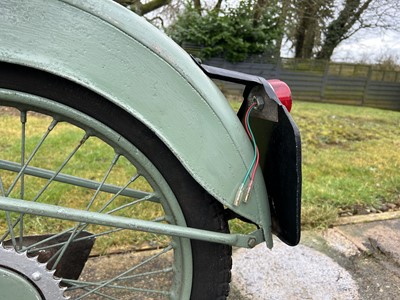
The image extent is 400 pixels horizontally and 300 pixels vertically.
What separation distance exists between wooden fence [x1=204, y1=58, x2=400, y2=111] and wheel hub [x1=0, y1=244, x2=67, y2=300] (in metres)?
10.1

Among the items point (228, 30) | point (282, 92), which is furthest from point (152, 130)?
point (228, 30)

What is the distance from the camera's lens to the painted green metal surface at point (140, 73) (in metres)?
0.74

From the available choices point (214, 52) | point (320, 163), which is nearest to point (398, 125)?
point (320, 163)

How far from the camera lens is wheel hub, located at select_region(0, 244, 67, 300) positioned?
2.78 ft

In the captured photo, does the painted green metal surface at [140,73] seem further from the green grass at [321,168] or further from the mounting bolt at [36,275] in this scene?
the green grass at [321,168]

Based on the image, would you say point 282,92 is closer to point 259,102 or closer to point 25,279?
point 259,102

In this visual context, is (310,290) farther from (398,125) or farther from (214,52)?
(214,52)

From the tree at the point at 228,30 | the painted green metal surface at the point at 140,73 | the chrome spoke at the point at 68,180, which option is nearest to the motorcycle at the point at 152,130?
the painted green metal surface at the point at 140,73

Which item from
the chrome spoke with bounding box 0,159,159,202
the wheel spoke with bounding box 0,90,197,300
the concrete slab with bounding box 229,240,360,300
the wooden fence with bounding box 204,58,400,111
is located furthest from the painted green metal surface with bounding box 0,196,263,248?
the wooden fence with bounding box 204,58,400,111

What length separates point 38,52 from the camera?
0.74m

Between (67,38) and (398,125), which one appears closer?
(67,38)

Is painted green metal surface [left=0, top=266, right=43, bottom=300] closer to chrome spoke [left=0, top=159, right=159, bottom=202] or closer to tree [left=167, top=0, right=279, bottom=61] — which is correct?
chrome spoke [left=0, top=159, right=159, bottom=202]

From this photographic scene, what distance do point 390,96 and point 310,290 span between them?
39.0 feet

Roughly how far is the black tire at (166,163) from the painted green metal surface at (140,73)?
47 millimetres
